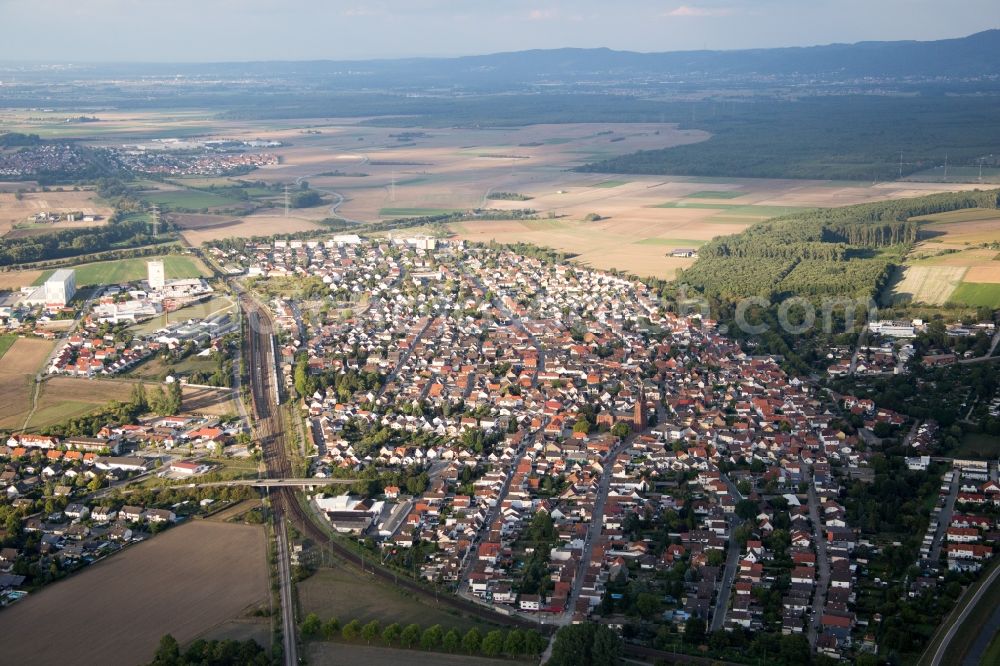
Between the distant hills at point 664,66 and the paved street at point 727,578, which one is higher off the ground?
the distant hills at point 664,66

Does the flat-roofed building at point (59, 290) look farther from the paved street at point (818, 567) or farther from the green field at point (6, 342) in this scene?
the paved street at point (818, 567)

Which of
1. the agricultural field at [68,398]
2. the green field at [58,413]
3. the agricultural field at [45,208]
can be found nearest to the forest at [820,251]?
the agricultural field at [68,398]

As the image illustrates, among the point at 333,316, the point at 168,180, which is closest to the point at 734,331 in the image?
the point at 333,316

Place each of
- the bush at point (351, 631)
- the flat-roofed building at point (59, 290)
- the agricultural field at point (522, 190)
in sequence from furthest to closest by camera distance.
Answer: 1. the agricultural field at point (522, 190)
2. the flat-roofed building at point (59, 290)
3. the bush at point (351, 631)

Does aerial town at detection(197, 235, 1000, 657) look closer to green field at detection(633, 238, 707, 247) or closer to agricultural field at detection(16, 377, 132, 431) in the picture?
agricultural field at detection(16, 377, 132, 431)

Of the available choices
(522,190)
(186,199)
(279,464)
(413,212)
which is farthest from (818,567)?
(186,199)

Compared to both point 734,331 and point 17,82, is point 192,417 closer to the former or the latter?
point 734,331

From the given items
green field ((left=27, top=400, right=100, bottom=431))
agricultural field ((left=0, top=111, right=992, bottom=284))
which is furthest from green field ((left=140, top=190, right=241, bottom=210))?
green field ((left=27, top=400, right=100, bottom=431))
